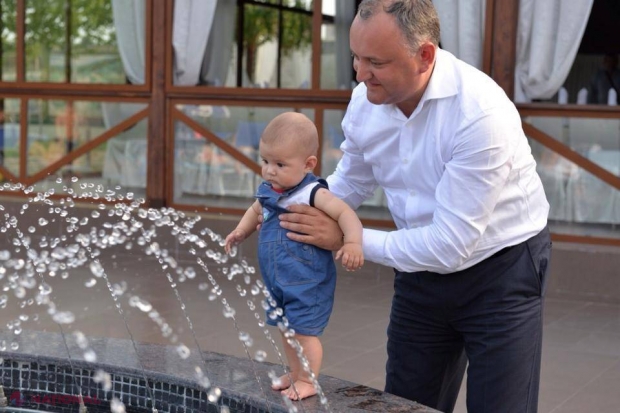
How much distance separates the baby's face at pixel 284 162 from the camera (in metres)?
3.22

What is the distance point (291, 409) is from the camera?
322 cm

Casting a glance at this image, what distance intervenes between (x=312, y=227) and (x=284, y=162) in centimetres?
23

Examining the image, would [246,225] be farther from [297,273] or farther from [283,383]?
[283,383]

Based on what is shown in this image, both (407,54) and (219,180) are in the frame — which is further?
(219,180)

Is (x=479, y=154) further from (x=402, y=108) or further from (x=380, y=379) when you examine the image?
(x=380, y=379)

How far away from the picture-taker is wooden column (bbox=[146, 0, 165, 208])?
9922 millimetres

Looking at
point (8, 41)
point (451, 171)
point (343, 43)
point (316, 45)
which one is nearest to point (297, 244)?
point (451, 171)

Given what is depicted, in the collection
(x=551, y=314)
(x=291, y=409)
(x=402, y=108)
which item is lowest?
(x=551, y=314)

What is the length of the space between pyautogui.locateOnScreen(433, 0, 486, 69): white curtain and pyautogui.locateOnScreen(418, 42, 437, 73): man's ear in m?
5.74

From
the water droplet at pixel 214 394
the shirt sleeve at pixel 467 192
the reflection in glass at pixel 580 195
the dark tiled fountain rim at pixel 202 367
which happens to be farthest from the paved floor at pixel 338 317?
the shirt sleeve at pixel 467 192

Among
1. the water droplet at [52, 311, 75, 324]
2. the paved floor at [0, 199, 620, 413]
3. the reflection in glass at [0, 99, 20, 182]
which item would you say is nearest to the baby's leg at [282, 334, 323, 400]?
the paved floor at [0, 199, 620, 413]

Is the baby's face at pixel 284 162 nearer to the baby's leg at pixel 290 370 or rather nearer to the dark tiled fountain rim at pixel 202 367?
the baby's leg at pixel 290 370

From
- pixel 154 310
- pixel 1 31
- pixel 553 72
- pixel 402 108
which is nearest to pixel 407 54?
pixel 402 108

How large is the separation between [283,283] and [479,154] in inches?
29.9
